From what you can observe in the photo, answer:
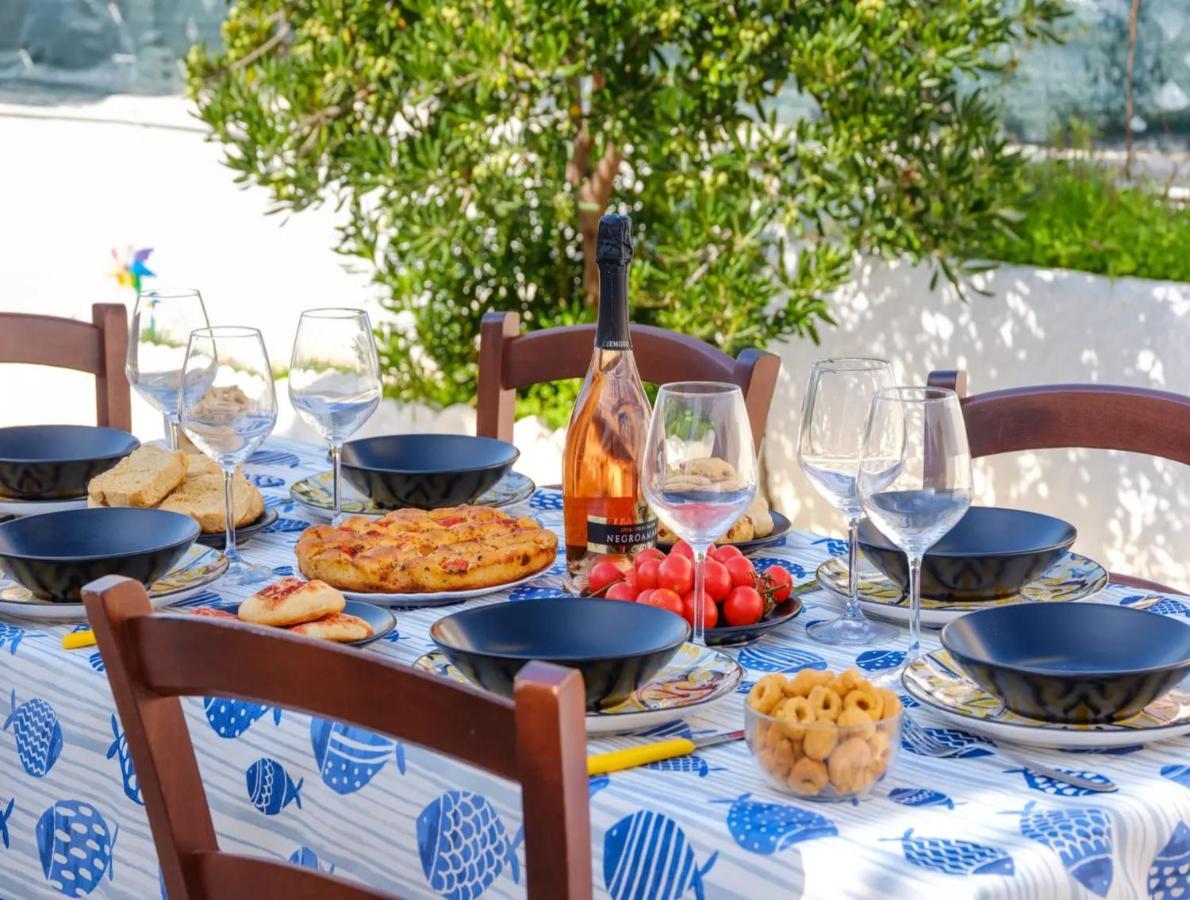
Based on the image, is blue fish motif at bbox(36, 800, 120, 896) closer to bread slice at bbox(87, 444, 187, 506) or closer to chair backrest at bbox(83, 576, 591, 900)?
chair backrest at bbox(83, 576, 591, 900)

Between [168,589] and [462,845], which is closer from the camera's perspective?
[462,845]

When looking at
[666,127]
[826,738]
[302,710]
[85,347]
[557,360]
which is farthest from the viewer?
[666,127]

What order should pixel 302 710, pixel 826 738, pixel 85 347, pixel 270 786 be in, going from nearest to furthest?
pixel 302 710 → pixel 826 738 → pixel 270 786 → pixel 85 347

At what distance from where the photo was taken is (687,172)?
3.73 meters

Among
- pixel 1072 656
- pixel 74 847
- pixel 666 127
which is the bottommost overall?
pixel 74 847

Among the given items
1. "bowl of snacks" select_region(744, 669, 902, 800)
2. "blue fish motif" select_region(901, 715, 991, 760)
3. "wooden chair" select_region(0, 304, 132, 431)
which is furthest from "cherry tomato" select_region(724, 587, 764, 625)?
A: "wooden chair" select_region(0, 304, 132, 431)

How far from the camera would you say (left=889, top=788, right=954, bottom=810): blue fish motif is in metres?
1.08

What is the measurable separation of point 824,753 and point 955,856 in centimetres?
11

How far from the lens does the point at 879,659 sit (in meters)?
1.40

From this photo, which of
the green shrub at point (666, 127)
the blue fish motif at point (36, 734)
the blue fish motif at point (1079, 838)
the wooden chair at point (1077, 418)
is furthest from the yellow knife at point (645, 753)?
the green shrub at point (666, 127)

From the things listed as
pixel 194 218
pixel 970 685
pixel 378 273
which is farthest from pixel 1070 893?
pixel 194 218

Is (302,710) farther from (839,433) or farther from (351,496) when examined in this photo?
(351,496)

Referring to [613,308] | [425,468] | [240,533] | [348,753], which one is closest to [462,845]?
[348,753]

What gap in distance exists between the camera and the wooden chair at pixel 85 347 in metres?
2.57
